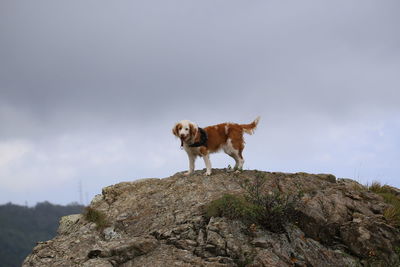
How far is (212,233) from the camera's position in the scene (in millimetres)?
11047

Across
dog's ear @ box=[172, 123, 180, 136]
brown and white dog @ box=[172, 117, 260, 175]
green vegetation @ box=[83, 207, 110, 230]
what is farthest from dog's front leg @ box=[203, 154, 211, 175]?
green vegetation @ box=[83, 207, 110, 230]

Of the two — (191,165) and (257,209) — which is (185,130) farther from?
(257,209)

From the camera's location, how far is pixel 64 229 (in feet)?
44.6

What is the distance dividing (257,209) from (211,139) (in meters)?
4.03

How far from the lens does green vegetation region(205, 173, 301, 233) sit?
11430mm

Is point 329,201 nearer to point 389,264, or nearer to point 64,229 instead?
point 389,264

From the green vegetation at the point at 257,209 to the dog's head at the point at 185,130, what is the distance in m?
2.90

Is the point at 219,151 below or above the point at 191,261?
above

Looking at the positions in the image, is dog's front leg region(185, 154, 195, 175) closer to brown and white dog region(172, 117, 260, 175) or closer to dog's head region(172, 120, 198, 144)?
brown and white dog region(172, 117, 260, 175)

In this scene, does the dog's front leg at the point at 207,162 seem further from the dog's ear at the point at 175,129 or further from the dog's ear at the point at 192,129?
the dog's ear at the point at 175,129

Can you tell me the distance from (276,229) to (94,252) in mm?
4658

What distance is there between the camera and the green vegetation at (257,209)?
11.4 metres

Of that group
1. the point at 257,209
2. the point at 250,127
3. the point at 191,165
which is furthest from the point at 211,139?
the point at 257,209

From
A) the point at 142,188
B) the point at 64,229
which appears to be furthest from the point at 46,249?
the point at 142,188
